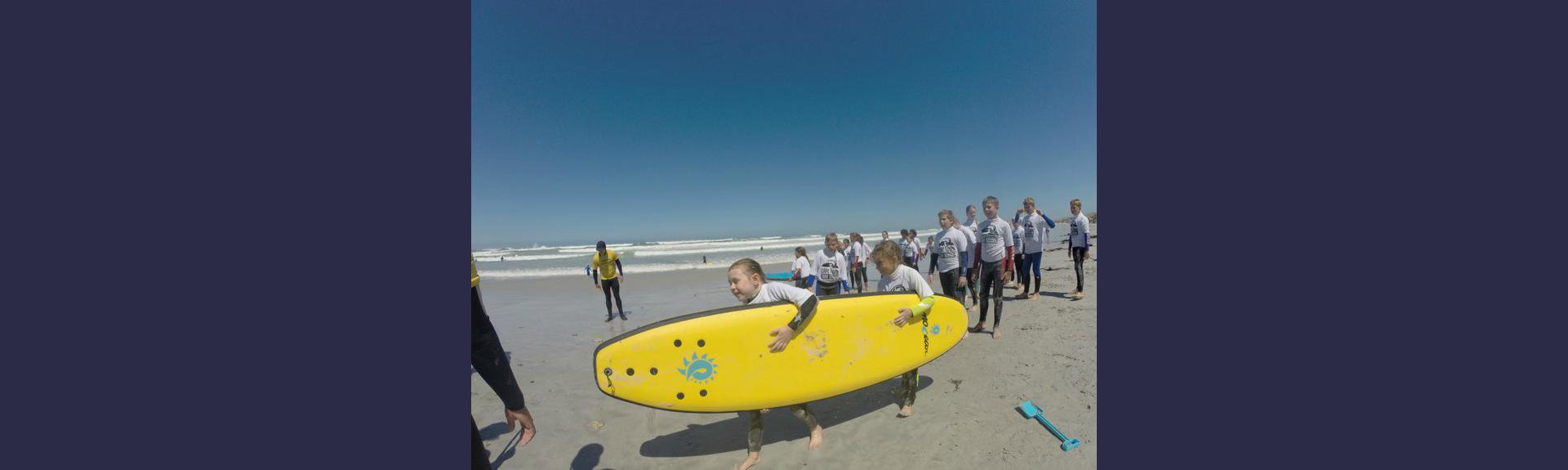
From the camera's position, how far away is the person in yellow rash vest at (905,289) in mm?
3553

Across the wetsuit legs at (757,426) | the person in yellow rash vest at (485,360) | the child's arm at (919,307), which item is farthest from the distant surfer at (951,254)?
the person in yellow rash vest at (485,360)

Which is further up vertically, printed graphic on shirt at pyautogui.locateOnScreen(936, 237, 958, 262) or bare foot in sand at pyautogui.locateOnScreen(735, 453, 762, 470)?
printed graphic on shirt at pyautogui.locateOnScreen(936, 237, 958, 262)

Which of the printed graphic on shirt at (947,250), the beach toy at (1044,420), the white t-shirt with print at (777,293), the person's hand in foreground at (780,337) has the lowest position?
the beach toy at (1044,420)

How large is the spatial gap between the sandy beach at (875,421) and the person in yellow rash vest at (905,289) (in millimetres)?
184

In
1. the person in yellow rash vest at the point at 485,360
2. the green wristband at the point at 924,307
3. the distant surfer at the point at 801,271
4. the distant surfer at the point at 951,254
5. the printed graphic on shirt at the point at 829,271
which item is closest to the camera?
the person in yellow rash vest at the point at 485,360

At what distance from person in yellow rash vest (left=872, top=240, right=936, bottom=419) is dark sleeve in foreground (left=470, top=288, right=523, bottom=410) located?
2858 mm

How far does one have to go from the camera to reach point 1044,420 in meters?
3.41

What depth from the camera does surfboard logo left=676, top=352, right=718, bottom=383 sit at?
10.2 feet

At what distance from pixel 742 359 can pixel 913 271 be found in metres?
1.80

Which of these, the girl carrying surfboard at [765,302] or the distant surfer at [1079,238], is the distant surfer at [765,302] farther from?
the distant surfer at [1079,238]


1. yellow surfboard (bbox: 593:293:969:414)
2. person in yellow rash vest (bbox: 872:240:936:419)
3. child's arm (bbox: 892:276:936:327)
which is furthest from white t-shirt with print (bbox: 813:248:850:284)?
yellow surfboard (bbox: 593:293:969:414)

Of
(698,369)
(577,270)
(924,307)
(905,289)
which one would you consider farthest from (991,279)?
(577,270)

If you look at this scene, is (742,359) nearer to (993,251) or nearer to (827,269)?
(827,269)

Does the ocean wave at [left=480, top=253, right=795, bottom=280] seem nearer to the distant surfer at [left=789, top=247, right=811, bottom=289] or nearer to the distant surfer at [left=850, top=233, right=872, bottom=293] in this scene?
the distant surfer at [left=850, top=233, right=872, bottom=293]
